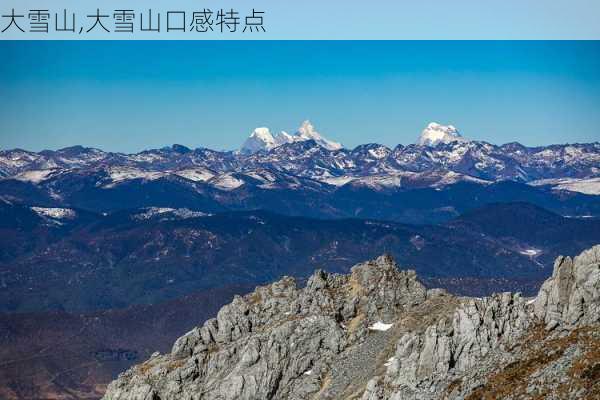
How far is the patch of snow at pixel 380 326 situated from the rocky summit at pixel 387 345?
1.07 feet

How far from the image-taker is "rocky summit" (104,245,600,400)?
12812 cm

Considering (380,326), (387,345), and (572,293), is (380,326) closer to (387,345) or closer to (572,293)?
(387,345)

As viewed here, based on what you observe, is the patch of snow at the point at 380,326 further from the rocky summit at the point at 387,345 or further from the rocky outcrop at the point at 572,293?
the rocky outcrop at the point at 572,293

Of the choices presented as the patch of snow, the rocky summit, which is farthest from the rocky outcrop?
the patch of snow

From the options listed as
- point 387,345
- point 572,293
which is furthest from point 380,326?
point 572,293

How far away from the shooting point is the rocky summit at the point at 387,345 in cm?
12812

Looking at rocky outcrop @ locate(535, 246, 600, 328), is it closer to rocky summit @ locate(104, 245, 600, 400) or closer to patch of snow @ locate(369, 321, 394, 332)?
rocky summit @ locate(104, 245, 600, 400)

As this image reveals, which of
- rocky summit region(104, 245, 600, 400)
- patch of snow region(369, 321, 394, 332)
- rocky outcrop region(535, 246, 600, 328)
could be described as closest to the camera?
rocky summit region(104, 245, 600, 400)

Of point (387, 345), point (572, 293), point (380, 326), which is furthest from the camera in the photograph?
point (380, 326)

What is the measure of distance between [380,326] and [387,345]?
1393 cm

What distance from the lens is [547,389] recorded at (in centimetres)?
11925

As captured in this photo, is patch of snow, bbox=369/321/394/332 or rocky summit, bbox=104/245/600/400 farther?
patch of snow, bbox=369/321/394/332

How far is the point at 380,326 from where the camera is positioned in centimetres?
17538

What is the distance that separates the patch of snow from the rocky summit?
0.33 meters
